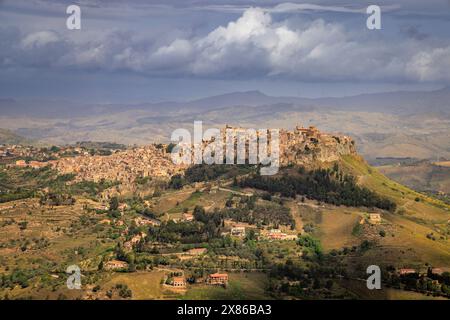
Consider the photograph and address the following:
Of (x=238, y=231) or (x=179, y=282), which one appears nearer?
(x=179, y=282)

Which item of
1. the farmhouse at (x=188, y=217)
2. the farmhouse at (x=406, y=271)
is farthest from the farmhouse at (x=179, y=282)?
the farmhouse at (x=188, y=217)

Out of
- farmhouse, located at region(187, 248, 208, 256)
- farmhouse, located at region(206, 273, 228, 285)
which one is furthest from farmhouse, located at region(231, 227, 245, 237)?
farmhouse, located at region(206, 273, 228, 285)

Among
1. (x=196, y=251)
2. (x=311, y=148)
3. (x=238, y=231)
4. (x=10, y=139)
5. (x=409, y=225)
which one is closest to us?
(x=196, y=251)

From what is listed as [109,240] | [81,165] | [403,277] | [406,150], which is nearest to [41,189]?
[81,165]

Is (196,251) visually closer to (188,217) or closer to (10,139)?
(188,217)

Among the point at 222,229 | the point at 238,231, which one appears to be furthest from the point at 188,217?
the point at 238,231

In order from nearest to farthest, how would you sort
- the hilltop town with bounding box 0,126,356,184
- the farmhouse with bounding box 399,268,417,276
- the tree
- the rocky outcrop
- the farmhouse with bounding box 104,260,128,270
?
the farmhouse with bounding box 399,268,417,276
the farmhouse with bounding box 104,260,128,270
the tree
the rocky outcrop
the hilltop town with bounding box 0,126,356,184

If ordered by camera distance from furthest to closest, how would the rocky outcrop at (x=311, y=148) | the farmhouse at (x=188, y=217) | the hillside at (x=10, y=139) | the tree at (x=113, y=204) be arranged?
the hillside at (x=10, y=139) < the rocky outcrop at (x=311, y=148) < the tree at (x=113, y=204) < the farmhouse at (x=188, y=217)

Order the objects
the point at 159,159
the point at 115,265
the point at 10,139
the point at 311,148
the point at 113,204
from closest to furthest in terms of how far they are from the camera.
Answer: the point at 115,265
the point at 113,204
the point at 311,148
the point at 159,159
the point at 10,139

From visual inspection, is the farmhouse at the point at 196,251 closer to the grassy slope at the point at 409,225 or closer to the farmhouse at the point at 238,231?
the farmhouse at the point at 238,231

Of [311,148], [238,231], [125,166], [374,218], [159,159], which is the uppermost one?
[311,148]

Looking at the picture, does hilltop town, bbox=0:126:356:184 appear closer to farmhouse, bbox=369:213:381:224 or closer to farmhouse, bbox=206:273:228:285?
farmhouse, bbox=369:213:381:224

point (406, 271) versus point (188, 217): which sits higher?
point (188, 217)

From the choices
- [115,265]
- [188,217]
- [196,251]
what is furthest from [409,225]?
[115,265]
